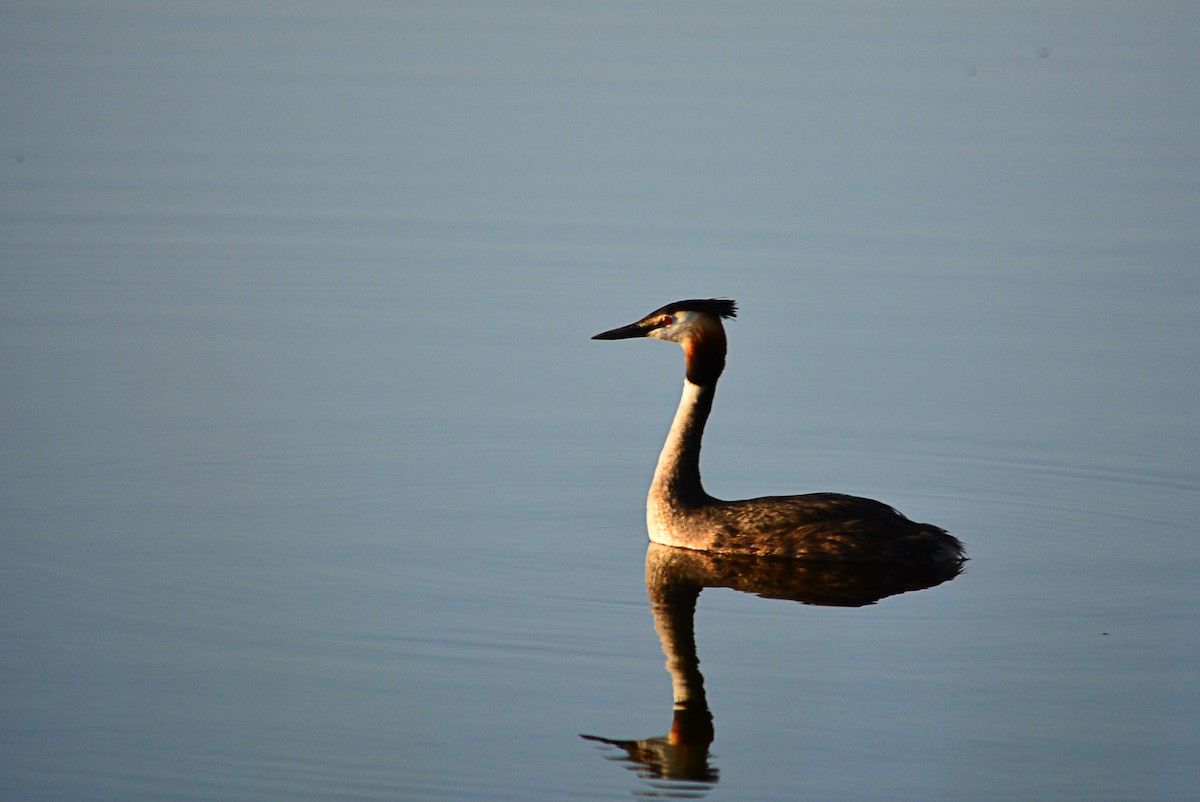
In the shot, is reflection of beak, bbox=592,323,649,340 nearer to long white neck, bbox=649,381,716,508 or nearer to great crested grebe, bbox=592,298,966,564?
great crested grebe, bbox=592,298,966,564

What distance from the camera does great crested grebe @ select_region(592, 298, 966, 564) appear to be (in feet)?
32.1

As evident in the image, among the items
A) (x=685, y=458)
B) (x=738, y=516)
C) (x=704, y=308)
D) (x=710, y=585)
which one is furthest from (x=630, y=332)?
(x=710, y=585)

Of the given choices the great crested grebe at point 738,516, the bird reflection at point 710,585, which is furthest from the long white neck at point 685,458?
the bird reflection at point 710,585

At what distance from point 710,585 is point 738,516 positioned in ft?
1.93

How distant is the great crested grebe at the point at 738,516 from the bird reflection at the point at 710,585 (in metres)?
0.06

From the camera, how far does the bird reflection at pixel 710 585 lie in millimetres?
7789

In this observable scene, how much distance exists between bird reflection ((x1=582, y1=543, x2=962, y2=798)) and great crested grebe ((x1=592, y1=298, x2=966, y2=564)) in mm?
63

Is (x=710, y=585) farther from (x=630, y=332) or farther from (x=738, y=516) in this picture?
(x=630, y=332)

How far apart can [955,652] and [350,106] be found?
14296 millimetres

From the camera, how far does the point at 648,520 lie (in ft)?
33.6

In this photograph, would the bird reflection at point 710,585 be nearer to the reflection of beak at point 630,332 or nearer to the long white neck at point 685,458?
the long white neck at point 685,458

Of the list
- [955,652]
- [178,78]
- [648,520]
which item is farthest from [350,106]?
[955,652]

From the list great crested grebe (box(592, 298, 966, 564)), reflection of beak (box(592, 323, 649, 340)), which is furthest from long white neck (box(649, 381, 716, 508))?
reflection of beak (box(592, 323, 649, 340))

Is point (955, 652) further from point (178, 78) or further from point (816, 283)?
point (178, 78)
